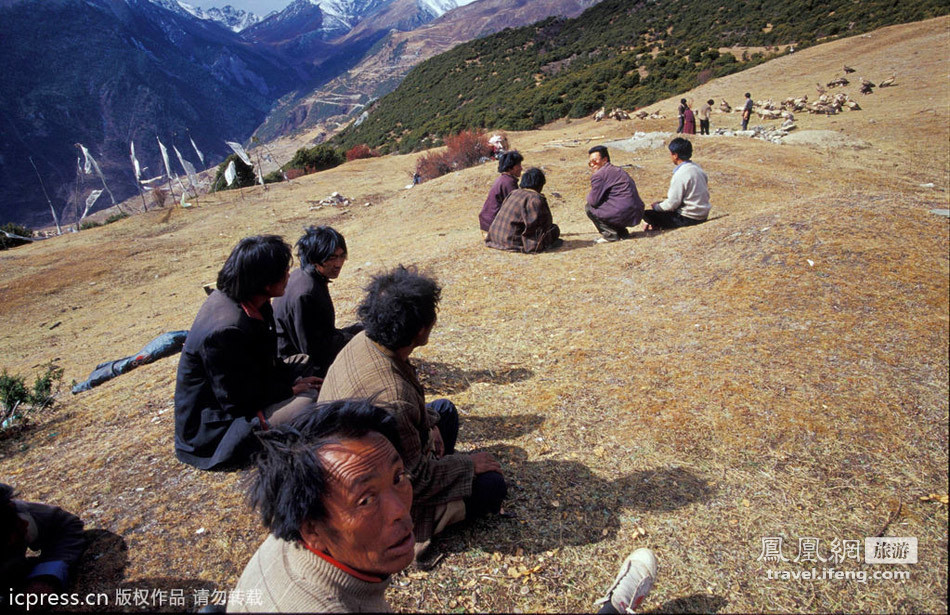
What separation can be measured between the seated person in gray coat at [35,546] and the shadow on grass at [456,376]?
2.38 metres

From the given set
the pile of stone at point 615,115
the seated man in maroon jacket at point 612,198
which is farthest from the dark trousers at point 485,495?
the pile of stone at point 615,115

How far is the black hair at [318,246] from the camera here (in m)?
3.83

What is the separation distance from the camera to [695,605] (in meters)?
2.11

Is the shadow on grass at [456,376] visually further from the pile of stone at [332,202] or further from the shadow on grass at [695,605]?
the pile of stone at [332,202]

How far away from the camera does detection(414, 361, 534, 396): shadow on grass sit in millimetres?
4180

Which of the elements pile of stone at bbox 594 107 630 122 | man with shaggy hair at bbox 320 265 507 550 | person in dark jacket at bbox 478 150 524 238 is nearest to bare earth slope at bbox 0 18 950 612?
man with shaggy hair at bbox 320 265 507 550

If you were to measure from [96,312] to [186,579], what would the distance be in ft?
34.6

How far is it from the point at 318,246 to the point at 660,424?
2856 mm

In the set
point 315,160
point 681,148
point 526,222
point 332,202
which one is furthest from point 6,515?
point 315,160

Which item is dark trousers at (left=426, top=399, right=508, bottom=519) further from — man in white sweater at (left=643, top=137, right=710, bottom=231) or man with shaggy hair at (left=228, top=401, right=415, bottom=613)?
man in white sweater at (left=643, top=137, right=710, bottom=231)

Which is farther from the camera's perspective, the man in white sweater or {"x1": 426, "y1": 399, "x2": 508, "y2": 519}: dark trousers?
the man in white sweater

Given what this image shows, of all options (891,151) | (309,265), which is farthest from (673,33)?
(309,265)

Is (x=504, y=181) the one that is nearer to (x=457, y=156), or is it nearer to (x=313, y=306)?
(x=313, y=306)

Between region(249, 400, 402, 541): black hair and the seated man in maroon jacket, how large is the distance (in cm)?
614
